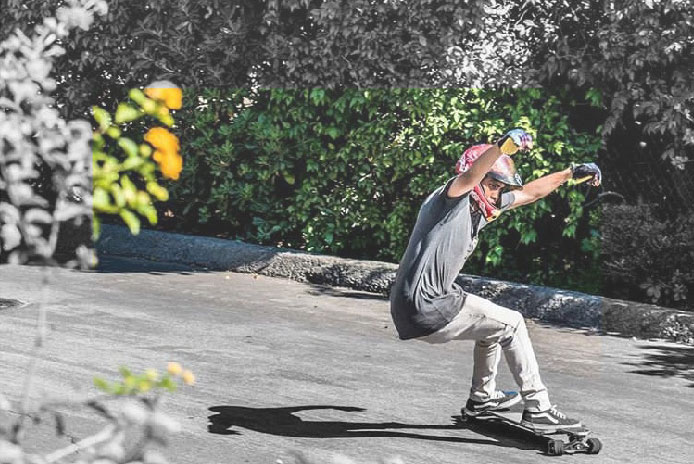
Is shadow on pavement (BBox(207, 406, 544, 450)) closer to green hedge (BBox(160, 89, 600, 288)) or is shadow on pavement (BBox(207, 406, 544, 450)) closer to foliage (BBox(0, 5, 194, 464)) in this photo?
foliage (BBox(0, 5, 194, 464))

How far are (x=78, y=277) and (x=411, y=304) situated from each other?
208 inches

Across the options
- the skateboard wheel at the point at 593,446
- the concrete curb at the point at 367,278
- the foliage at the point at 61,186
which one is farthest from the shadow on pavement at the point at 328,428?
the foliage at the point at 61,186

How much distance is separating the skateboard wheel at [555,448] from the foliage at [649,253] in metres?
3.95

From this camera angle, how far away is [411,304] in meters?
6.13

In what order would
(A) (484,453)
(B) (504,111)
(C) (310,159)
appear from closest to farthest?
(A) (484,453)
(B) (504,111)
(C) (310,159)

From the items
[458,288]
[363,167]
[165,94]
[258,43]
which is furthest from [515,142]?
[258,43]

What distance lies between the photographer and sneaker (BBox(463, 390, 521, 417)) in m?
6.59

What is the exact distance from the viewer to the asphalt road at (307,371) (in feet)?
20.2

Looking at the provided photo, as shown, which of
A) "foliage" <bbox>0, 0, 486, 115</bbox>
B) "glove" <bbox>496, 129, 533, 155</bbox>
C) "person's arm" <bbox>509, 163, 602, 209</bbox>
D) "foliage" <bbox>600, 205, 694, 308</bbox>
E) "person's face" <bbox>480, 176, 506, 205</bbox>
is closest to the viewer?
"glove" <bbox>496, 129, 533, 155</bbox>

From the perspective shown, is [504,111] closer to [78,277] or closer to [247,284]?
[247,284]

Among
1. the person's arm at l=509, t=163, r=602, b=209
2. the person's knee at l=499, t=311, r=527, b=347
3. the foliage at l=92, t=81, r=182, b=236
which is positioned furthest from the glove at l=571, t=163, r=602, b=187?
the foliage at l=92, t=81, r=182, b=236

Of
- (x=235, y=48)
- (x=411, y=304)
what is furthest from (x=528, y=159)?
(x=411, y=304)

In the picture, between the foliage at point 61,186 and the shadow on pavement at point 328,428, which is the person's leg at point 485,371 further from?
the foliage at point 61,186

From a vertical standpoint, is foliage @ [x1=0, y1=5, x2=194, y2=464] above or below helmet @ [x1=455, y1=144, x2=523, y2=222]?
below
